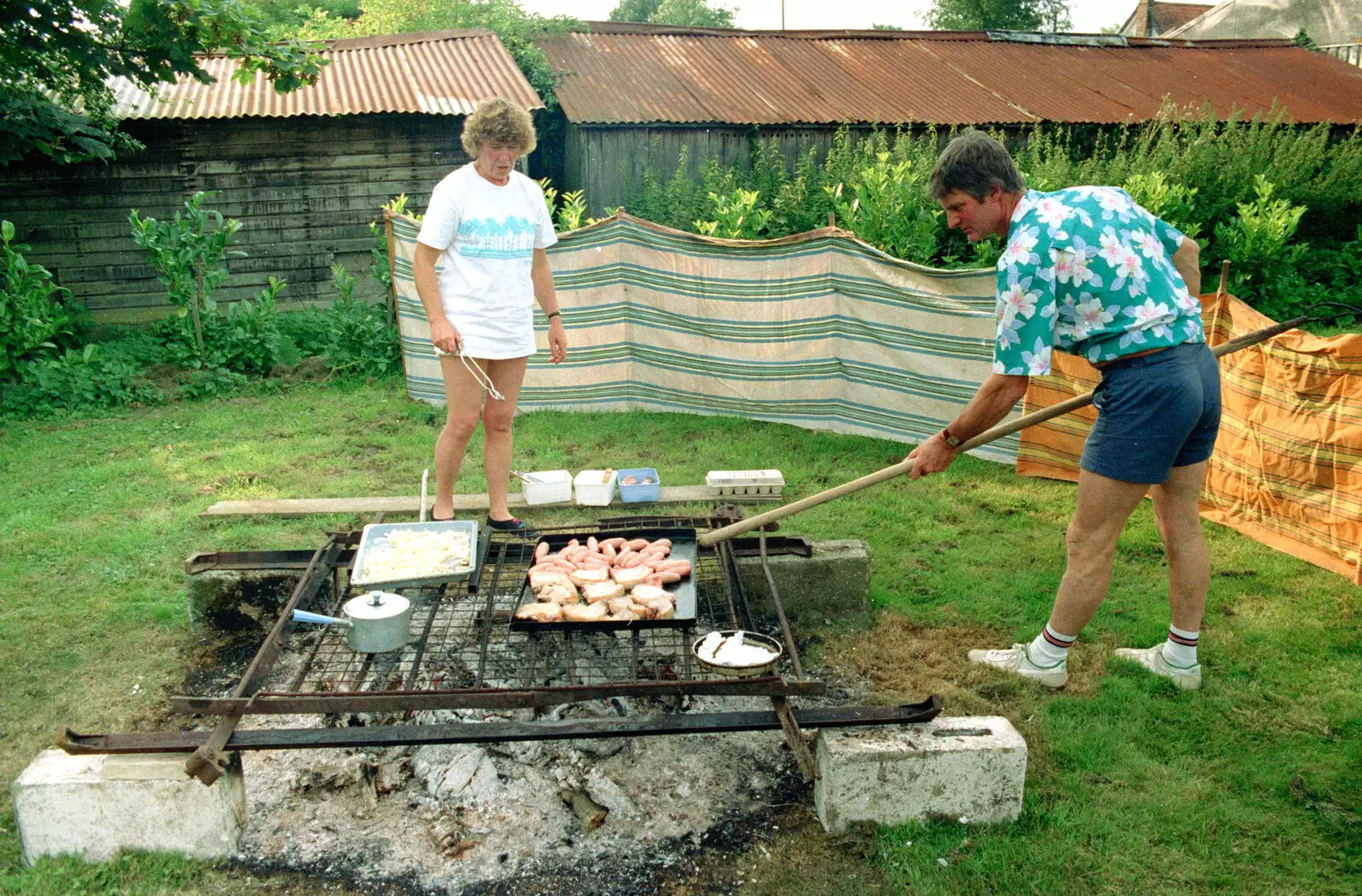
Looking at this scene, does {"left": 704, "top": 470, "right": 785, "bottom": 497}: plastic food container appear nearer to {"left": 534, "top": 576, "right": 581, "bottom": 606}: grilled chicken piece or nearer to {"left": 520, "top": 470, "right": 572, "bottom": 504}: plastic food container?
{"left": 520, "top": 470, "right": 572, "bottom": 504}: plastic food container

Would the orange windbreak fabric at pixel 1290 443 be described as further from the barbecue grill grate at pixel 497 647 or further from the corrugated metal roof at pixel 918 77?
the corrugated metal roof at pixel 918 77

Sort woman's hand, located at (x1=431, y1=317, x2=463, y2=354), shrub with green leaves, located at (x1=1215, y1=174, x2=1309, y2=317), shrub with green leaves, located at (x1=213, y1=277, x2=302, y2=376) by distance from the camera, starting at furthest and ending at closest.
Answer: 1. shrub with green leaves, located at (x1=213, y1=277, x2=302, y2=376)
2. shrub with green leaves, located at (x1=1215, y1=174, x2=1309, y2=317)
3. woman's hand, located at (x1=431, y1=317, x2=463, y2=354)

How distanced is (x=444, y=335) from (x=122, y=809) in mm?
2505

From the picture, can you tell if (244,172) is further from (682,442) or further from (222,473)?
(682,442)

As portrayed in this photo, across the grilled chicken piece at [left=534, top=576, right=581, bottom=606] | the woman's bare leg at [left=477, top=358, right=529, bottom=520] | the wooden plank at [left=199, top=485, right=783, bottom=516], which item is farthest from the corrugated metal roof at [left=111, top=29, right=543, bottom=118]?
the grilled chicken piece at [left=534, top=576, right=581, bottom=606]

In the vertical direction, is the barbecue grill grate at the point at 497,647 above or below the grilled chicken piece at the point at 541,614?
below

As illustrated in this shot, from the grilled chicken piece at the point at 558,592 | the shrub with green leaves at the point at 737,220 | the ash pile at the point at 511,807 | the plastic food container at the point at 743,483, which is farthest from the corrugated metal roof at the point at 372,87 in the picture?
the ash pile at the point at 511,807

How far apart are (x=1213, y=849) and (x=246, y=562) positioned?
4.04 m

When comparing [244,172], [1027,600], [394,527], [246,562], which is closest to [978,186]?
[1027,600]

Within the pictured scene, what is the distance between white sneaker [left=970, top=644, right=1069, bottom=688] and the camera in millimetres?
4047

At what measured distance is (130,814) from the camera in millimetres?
3168

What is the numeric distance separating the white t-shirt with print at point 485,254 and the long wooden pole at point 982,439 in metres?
1.55

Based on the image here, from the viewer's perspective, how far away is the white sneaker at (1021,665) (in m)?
4.05

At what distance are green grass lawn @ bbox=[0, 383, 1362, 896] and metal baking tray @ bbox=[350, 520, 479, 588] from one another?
1.05 metres
